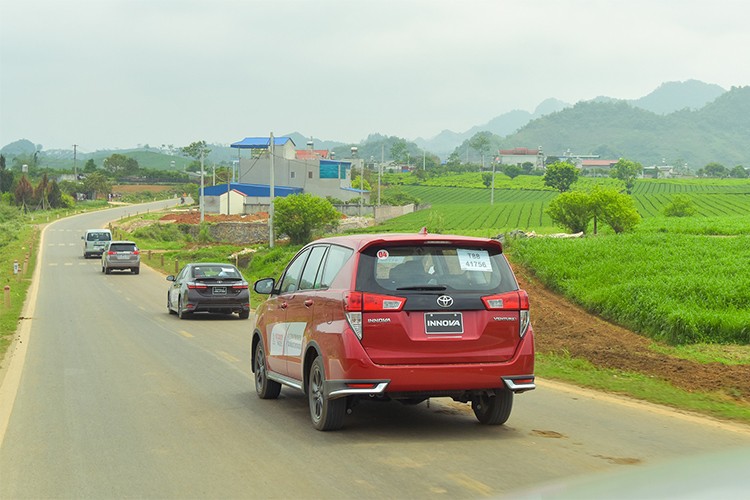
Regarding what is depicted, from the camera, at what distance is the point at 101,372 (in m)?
15.0

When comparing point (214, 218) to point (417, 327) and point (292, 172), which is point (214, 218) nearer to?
point (292, 172)

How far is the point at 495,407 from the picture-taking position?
32.4 ft

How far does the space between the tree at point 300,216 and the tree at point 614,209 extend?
1984cm

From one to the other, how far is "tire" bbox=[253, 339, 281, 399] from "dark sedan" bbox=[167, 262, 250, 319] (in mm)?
13718

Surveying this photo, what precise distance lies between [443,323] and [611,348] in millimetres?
8501

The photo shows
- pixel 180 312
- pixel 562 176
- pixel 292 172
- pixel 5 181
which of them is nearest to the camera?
pixel 180 312

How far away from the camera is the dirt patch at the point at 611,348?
1302cm

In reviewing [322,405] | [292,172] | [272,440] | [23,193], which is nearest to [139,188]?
[23,193]

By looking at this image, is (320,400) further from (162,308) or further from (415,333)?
(162,308)

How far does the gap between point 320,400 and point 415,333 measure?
1353 mm

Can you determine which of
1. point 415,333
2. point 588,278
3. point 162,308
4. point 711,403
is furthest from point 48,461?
point 162,308

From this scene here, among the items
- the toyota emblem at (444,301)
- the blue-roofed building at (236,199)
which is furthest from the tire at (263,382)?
the blue-roofed building at (236,199)

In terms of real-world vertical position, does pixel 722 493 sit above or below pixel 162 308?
above

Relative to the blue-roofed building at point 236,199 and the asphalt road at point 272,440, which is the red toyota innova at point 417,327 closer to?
the asphalt road at point 272,440
